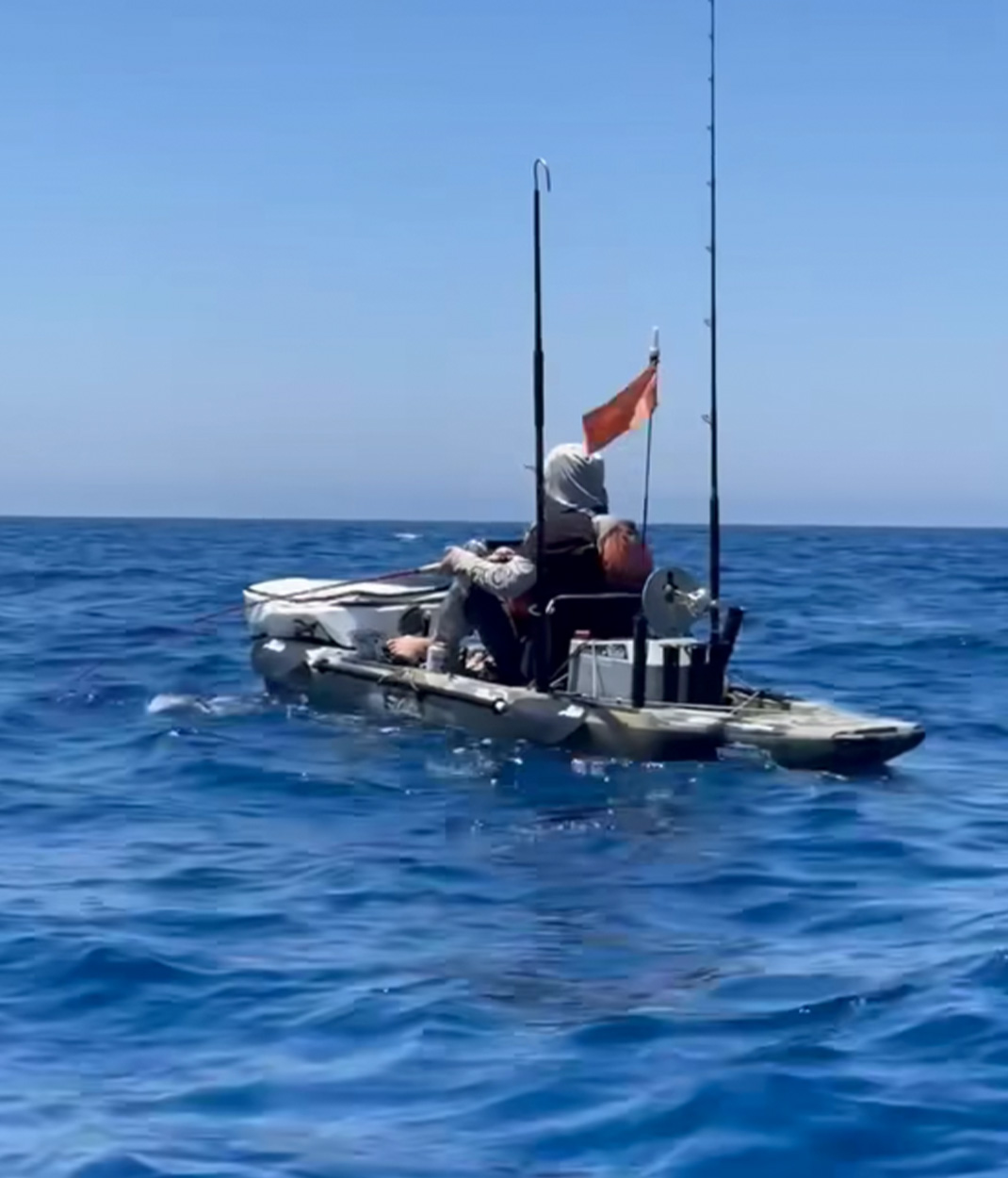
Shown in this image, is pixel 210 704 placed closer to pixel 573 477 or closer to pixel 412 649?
pixel 412 649

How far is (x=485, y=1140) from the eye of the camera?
20.6ft

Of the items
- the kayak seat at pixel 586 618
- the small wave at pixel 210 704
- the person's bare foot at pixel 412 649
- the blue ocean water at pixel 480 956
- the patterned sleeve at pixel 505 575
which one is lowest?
the blue ocean water at pixel 480 956

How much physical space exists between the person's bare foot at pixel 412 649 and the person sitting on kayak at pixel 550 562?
1.02 m

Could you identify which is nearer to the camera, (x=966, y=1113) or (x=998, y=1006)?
(x=966, y=1113)

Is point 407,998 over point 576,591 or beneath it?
beneath

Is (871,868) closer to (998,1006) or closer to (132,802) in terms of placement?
(998,1006)

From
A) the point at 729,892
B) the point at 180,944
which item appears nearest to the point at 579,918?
the point at 729,892

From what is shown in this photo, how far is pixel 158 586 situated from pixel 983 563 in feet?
59.8

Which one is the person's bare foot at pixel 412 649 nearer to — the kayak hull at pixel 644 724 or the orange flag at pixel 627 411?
the kayak hull at pixel 644 724

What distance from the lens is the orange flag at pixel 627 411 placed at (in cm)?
1298

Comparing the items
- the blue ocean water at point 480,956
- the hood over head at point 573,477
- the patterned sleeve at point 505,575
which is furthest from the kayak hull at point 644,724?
the hood over head at point 573,477

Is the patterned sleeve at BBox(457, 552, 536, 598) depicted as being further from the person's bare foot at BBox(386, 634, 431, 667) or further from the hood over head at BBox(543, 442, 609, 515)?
the person's bare foot at BBox(386, 634, 431, 667)

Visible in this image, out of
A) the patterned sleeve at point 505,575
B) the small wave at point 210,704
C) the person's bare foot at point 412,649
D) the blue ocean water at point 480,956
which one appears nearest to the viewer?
the blue ocean water at point 480,956

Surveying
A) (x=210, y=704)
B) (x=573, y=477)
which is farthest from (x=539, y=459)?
(x=210, y=704)
